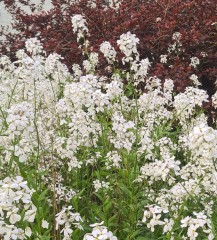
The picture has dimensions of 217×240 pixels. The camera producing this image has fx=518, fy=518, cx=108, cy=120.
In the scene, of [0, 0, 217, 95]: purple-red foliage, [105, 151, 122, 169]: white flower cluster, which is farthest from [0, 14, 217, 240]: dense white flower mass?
[0, 0, 217, 95]: purple-red foliage

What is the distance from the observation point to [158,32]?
7.16m

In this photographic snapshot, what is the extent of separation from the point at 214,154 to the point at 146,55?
4802 millimetres

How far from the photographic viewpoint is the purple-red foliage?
22.9ft

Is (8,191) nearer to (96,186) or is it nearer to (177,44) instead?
(96,186)

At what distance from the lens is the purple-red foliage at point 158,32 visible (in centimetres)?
698

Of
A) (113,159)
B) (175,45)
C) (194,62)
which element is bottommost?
(113,159)

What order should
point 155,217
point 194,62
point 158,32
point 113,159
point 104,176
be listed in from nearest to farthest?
point 155,217
point 113,159
point 104,176
point 194,62
point 158,32

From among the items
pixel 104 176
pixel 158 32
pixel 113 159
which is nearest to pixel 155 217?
pixel 113 159

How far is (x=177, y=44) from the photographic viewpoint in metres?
7.18

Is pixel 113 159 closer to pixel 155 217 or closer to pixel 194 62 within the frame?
pixel 155 217

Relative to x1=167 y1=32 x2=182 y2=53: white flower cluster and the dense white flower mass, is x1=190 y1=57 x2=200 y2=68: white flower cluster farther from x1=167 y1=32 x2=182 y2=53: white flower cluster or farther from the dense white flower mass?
the dense white flower mass

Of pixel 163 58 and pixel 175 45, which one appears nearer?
pixel 163 58

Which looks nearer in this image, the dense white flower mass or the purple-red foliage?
the dense white flower mass

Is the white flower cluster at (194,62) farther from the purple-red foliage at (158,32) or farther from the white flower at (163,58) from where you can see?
the white flower at (163,58)
